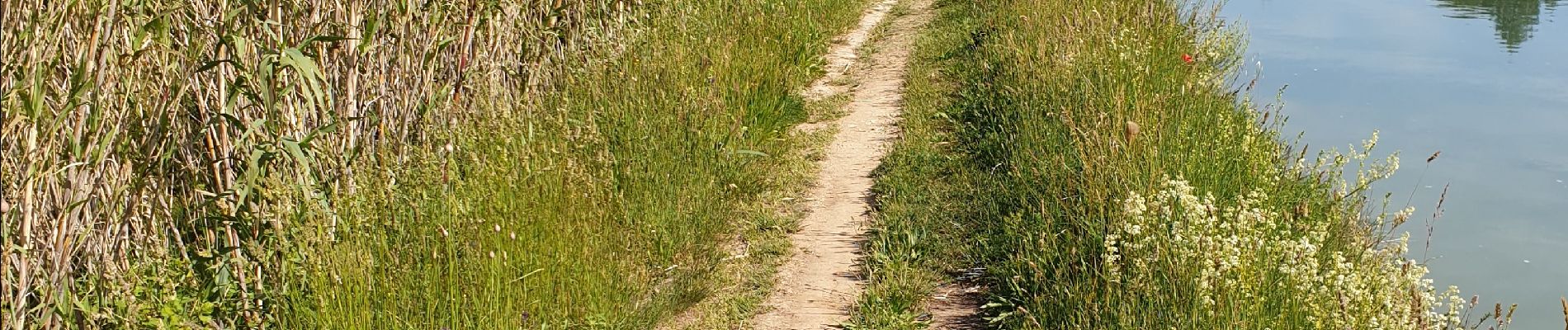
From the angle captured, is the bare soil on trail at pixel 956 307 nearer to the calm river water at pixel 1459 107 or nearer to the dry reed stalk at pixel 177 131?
the dry reed stalk at pixel 177 131

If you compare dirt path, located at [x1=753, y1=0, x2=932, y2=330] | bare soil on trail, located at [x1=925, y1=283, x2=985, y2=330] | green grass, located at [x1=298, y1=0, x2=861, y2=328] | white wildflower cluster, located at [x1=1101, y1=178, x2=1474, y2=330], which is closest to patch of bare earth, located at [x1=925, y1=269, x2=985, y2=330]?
bare soil on trail, located at [x1=925, y1=283, x2=985, y2=330]

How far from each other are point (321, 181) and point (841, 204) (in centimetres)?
257

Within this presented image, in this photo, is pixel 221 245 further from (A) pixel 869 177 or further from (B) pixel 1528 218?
(B) pixel 1528 218

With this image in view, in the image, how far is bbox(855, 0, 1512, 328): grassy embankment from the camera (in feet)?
11.2

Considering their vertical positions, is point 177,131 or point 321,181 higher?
point 177,131

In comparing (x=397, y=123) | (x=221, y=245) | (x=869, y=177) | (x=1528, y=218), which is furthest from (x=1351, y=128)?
(x=221, y=245)

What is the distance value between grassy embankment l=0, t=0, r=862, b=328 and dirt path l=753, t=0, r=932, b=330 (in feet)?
1.08

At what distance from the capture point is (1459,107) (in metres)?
8.55

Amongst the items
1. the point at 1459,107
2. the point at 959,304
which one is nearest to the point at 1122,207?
the point at 959,304

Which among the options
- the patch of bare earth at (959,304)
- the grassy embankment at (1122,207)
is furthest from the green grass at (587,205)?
the patch of bare earth at (959,304)

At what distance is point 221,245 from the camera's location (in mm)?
3398

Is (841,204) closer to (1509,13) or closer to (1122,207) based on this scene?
(1122,207)

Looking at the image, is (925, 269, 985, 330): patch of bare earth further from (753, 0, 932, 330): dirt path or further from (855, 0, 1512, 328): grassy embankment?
(753, 0, 932, 330): dirt path

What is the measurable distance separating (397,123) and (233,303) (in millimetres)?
924
